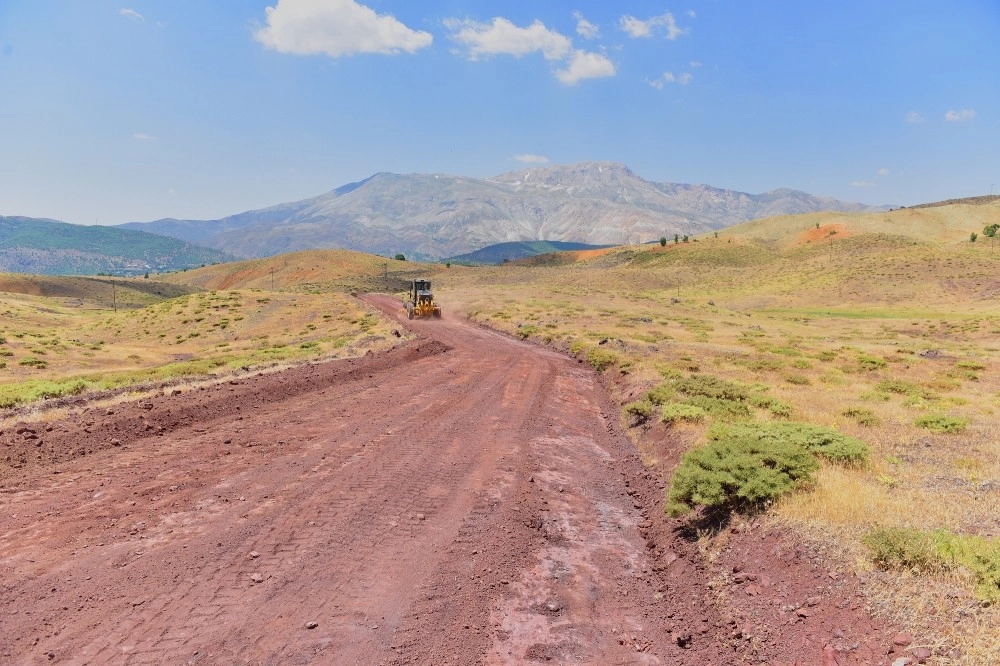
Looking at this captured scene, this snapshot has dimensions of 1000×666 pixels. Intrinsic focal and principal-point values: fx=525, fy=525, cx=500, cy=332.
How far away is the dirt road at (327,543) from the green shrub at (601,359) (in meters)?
9.23

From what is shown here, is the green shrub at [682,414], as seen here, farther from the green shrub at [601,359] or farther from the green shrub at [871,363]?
the green shrub at [871,363]

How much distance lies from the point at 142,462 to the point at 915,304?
95.9 metres

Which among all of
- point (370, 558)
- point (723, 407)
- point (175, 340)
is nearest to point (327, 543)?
point (370, 558)

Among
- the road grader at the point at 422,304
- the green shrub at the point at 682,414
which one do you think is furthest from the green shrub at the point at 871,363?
the road grader at the point at 422,304

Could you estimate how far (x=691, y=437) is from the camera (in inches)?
517

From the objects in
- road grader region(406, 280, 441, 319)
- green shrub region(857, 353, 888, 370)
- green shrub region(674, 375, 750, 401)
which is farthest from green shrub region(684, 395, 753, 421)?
road grader region(406, 280, 441, 319)

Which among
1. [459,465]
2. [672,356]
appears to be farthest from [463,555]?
[672,356]

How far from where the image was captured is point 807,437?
1163 cm

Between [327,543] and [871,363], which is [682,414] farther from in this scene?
[871,363]

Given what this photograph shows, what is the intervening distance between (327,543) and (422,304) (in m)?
40.9

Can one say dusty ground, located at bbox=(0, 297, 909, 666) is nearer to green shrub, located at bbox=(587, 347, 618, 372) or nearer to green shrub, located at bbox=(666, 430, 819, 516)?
green shrub, located at bbox=(666, 430, 819, 516)

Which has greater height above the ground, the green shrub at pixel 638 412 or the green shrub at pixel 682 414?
the green shrub at pixel 682 414

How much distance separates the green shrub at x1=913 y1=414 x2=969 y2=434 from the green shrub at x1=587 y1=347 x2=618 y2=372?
1266 centimetres

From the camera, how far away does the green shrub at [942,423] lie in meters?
13.2
